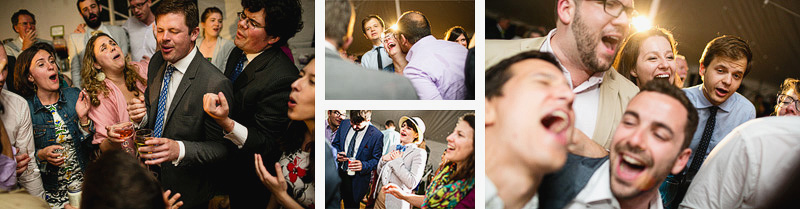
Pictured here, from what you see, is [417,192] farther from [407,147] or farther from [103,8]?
[103,8]

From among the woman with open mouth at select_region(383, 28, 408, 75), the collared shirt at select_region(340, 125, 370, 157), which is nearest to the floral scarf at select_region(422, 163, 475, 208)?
the collared shirt at select_region(340, 125, 370, 157)

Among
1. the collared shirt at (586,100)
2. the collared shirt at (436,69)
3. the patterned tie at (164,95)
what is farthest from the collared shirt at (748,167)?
the patterned tie at (164,95)

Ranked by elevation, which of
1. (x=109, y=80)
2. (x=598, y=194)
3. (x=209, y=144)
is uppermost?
(x=109, y=80)

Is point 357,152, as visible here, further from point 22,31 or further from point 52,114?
point 22,31

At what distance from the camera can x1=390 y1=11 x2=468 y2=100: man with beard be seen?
2311mm

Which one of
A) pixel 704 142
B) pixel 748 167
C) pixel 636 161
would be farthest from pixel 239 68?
pixel 748 167

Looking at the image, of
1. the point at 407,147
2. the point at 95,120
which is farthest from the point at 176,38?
the point at 407,147

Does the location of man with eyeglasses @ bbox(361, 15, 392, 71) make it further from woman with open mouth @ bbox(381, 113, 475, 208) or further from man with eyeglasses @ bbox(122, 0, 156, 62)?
man with eyeglasses @ bbox(122, 0, 156, 62)

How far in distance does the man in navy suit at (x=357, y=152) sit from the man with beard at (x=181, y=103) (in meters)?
0.59

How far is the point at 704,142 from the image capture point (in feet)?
7.75

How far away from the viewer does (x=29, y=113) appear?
2434mm

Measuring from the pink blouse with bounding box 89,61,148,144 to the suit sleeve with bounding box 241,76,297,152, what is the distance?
24.7 inches

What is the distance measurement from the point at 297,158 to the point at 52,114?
4.24ft

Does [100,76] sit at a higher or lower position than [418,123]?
higher
